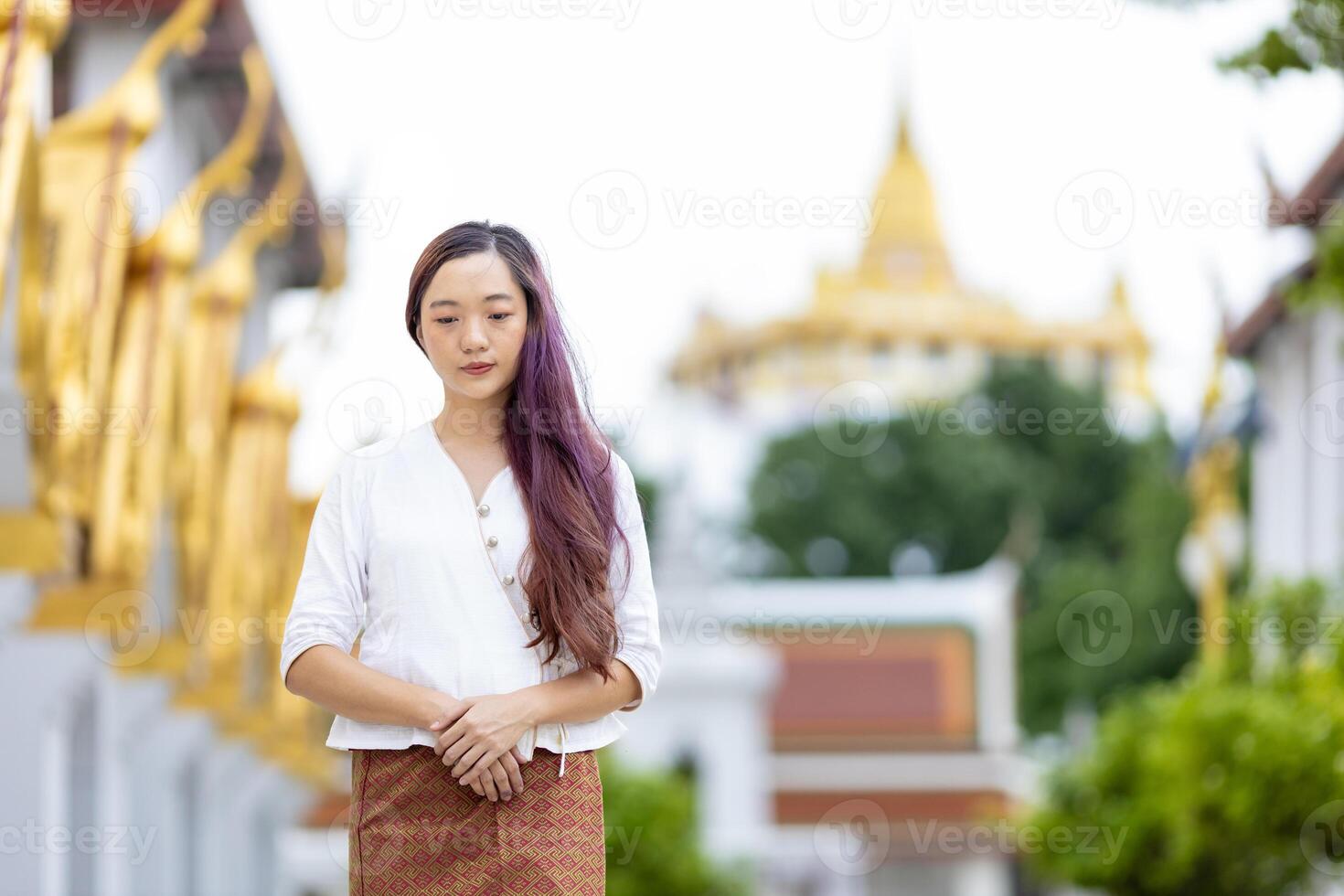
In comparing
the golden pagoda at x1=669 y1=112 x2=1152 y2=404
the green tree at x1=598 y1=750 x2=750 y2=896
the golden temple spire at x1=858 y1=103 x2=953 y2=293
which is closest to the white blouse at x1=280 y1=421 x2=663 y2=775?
the green tree at x1=598 y1=750 x2=750 y2=896

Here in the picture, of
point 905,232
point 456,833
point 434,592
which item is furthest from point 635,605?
point 905,232

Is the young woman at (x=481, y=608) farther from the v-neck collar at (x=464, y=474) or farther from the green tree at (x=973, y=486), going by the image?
the green tree at (x=973, y=486)

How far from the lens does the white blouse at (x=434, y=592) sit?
2643mm

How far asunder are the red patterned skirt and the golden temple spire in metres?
59.0

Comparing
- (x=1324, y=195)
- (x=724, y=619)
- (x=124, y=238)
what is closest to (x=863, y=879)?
(x=724, y=619)

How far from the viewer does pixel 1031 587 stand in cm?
4156

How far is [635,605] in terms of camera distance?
2.72m

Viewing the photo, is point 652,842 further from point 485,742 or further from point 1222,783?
point 485,742

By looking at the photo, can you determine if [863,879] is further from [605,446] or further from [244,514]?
[605,446]

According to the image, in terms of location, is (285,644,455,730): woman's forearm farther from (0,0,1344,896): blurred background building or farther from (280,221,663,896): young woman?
(0,0,1344,896): blurred background building


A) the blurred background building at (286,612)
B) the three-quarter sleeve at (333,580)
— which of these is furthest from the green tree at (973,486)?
the three-quarter sleeve at (333,580)

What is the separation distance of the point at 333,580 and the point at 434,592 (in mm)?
137

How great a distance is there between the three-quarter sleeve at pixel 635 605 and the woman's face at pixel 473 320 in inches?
8.7

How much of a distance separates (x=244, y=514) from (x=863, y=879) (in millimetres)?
21549
